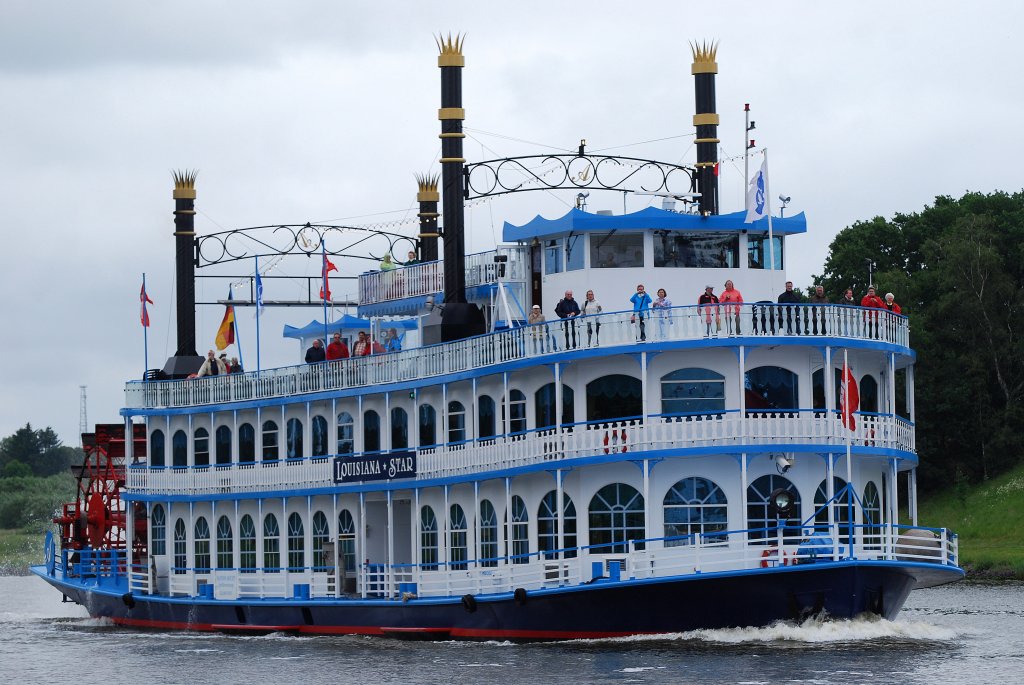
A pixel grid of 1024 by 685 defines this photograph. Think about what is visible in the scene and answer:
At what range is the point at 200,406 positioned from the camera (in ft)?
143

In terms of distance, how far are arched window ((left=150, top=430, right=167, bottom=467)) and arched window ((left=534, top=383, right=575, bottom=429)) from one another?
13.0 metres

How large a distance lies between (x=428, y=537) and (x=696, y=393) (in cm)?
755

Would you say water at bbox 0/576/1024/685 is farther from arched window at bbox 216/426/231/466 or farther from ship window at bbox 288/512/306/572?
arched window at bbox 216/426/231/466

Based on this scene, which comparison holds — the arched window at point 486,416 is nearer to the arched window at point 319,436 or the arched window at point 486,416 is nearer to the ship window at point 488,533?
the ship window at point 488,533

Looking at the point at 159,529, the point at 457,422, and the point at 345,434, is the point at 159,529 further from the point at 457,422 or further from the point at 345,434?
the point at 457,422

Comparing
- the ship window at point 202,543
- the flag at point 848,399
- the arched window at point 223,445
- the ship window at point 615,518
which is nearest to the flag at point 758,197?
the flag at point 848,399

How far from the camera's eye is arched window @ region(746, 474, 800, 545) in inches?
1319

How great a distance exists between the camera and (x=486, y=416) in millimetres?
37188

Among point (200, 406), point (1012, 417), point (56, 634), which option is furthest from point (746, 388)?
point (1012, 417)

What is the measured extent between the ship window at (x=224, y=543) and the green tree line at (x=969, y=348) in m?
29.4

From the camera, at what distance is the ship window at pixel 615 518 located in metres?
33.8

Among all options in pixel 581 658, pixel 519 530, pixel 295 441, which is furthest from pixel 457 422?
pixel 581 658

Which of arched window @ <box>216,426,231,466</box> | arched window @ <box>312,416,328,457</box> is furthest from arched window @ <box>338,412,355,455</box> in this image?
arched window @ <box>216,426,231,466</box>

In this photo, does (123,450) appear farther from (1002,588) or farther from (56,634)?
(1002,588)
